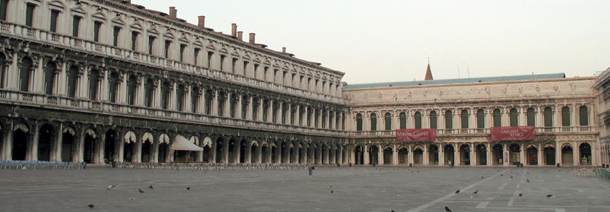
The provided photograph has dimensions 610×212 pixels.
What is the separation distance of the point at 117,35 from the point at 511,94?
48.3 metres

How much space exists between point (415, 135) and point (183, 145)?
37606mm

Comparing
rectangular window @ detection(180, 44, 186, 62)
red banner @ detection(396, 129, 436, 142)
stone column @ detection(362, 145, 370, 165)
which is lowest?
stone column @ detection(362, 145, 370, 165)

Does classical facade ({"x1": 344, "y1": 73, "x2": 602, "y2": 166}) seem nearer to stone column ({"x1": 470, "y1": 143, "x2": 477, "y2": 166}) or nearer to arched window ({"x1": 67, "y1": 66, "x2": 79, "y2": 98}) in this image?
stone column ({"x1": 470, "y1": 143, "x2": 477, "y2": 166})

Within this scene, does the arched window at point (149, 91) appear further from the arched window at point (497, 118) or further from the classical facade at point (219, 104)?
the arched window at point (497, 118)

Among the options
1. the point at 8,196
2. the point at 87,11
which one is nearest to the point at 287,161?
the point at 87,11

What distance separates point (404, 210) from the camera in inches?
509

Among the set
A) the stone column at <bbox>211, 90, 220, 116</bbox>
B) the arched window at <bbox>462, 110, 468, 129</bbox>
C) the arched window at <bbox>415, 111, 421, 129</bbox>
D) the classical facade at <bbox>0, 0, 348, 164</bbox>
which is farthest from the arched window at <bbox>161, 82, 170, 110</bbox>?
the arched window at <bbox>462, 110, 468, 129</bbox>

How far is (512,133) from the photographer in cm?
7350

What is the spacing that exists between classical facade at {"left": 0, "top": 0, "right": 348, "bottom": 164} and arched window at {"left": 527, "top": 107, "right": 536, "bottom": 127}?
26.9m

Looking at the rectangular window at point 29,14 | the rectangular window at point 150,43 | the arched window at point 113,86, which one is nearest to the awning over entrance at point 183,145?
the arched window at point 113,86

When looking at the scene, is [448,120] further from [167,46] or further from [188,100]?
[167,46]

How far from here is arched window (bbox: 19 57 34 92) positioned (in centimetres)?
3984

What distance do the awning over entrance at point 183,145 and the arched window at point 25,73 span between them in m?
12.3

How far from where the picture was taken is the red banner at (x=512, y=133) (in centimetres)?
7269
